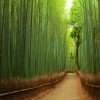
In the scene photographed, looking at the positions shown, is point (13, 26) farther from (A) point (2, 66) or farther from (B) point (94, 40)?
(B) point (94, 40)

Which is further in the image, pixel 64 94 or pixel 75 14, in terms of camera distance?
pixel 75 14

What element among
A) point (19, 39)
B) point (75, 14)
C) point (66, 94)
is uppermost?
point (75, 14)

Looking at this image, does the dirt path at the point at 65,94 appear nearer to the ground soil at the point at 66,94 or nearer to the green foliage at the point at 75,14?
the ground soil at the point at 66,94

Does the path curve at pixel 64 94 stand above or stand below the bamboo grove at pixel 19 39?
below

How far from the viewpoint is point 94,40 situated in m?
9.77

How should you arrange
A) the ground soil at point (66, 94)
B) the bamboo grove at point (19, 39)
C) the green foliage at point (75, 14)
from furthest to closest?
the green foliage at point (75, 14) < the ground soil at point (66, 94) < the bamboo grove at point (19, 39)

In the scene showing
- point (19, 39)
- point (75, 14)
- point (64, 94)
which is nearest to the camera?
point (19, 39)

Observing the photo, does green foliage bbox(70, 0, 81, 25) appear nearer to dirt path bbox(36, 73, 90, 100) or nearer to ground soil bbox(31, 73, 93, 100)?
dirt path bbox(36, 73, 90, 100)

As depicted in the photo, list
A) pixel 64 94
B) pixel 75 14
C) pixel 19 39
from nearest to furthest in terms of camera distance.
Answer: pixel 19 39 < pixel 64 94 < pixel 75 14

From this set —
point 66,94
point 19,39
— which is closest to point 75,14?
point 66,94

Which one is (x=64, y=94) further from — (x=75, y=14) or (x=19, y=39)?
(x=75, y=14)

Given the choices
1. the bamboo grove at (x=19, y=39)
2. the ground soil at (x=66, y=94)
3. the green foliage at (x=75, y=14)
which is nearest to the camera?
the bamboo grove at (x=19, y=39)

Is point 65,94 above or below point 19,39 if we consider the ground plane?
below

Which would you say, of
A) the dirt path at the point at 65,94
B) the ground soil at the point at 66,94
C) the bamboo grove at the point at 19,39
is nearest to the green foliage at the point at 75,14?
the dirt path at the point at 65,94
